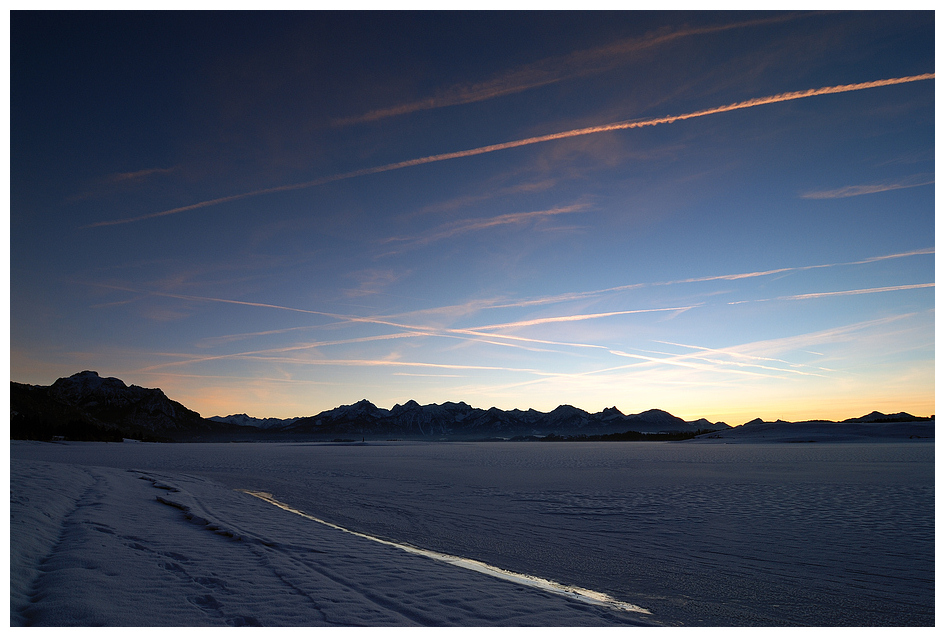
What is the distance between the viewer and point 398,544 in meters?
10.5

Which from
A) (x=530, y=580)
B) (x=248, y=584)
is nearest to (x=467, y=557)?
(x=530, y=580)

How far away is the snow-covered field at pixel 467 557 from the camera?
6.38m

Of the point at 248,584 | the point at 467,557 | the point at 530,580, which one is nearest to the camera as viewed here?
the point at 248,584

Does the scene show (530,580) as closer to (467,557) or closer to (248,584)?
(467,557)

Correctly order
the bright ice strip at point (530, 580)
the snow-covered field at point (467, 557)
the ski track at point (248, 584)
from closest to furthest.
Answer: the ski track at point (248, 584) < the snow-covered field at point (467, 557) < the bright ice strip at point (530, 580)

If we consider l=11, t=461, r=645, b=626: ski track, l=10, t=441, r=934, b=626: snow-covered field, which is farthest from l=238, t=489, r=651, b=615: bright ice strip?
l=11, t=461, r=645, b=626: ski track

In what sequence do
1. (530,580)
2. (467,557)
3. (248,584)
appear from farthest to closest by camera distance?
1. (467,557)
2. (530,580)
3. (248,584)

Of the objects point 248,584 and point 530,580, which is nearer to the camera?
point 248,584

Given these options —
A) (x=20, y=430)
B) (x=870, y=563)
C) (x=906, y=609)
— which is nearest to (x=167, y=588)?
(x=906, y=609)

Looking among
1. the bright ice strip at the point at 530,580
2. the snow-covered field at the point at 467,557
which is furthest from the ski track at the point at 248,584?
the bright ice strip at the point at 530,580

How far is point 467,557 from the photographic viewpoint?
9.62m

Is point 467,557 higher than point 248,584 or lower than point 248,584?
lower

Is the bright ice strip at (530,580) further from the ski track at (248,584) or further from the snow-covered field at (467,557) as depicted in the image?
the ski track at (248,584)

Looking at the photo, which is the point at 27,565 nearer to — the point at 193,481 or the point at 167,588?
the point at 167,588
